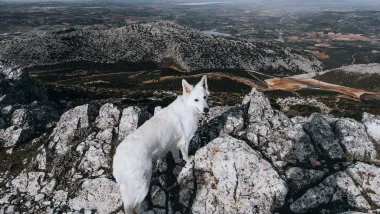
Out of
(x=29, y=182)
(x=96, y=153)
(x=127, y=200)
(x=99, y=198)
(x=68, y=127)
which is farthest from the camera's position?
(x=68, y=127)

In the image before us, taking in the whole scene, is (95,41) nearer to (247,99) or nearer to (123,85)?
(123,85)

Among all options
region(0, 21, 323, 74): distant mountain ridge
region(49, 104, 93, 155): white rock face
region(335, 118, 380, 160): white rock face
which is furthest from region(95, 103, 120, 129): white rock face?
region(0, 21, 323, 74): distant mountain ridge

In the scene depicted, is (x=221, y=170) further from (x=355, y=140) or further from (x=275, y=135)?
(x=355, y=140)

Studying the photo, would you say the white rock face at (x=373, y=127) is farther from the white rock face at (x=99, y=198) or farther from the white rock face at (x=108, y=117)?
the white rock face at (x=108, y=117)

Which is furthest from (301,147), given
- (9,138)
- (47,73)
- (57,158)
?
(47,73)

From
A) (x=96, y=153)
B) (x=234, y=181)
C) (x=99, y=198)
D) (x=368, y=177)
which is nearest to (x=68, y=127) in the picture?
(x=96, y=153)

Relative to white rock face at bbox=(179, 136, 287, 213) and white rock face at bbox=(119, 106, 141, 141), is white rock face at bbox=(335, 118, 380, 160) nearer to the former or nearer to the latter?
white rock face at bbox=(179, 136, 287, 213)

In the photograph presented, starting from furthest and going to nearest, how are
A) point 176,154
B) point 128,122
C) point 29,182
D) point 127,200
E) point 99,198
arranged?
point 128,122, point 29,182, point 176,154, point 99,198, point 127,200
